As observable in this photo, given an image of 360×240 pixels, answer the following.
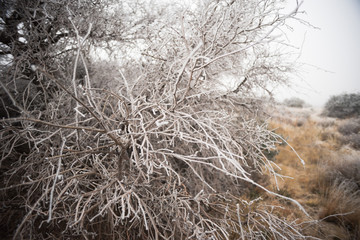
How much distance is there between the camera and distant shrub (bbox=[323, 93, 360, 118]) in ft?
39.2

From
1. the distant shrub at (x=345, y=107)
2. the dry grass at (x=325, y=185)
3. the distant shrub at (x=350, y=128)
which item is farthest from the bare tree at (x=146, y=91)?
the distant shrub at (x=345, y=107)

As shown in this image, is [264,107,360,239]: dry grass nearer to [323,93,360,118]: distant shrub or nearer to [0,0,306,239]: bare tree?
[0,0,306,239]: bare tree

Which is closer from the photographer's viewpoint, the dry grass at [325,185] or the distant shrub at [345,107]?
the dry grass at [325,185]

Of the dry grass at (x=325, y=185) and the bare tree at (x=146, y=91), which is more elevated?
the bare tree at (x=146, y=91)

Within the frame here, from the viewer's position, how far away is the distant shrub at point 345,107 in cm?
1195

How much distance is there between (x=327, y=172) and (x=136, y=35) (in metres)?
6.14

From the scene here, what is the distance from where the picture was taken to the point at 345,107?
12.8 metres

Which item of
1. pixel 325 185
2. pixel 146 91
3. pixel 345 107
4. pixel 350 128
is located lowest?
pixel 325 185

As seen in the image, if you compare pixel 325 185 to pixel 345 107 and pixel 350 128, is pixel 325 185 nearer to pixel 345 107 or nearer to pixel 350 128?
pixel 350 128

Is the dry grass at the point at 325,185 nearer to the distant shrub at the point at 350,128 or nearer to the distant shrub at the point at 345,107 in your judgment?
the distant shrub at the point at 350,128

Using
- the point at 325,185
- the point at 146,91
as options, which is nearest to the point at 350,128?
the point at 325,185

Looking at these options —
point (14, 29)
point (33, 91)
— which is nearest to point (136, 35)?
point (14, 29)

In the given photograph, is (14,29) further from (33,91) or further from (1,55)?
(33,91)

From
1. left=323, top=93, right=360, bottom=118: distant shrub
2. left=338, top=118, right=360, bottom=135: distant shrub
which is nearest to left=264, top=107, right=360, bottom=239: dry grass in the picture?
left=338, top=118, right=360, bottom=135: distant shrub
